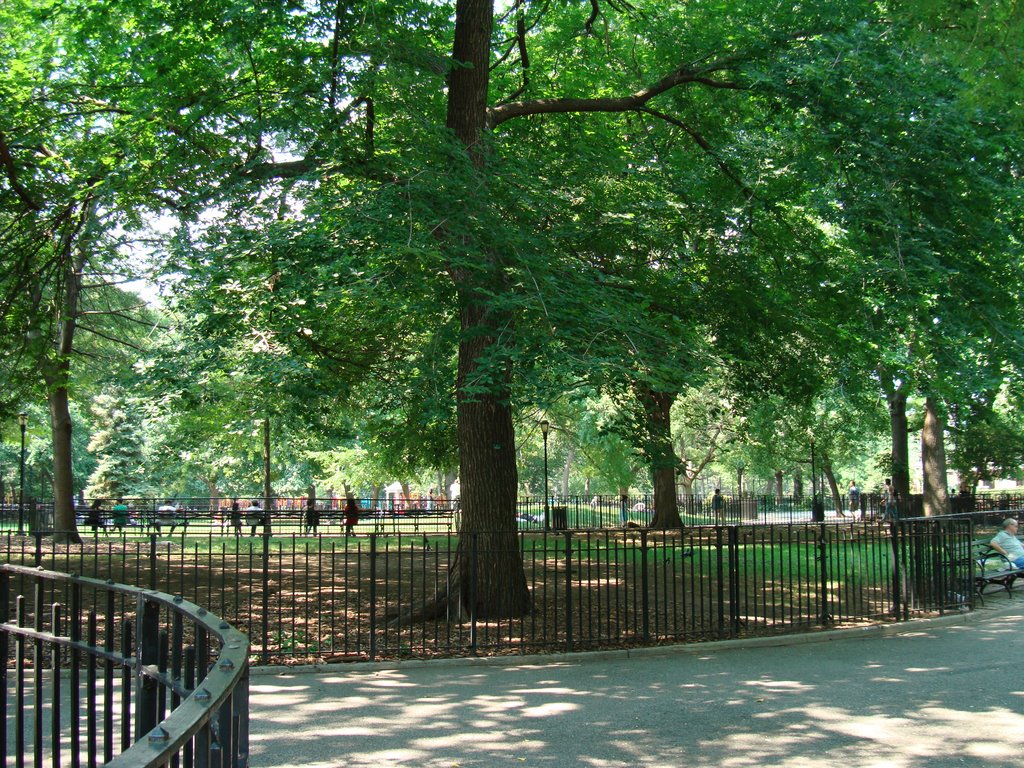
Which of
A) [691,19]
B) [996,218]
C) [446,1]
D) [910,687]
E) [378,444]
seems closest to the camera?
[910,687]

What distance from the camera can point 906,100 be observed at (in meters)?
11.4

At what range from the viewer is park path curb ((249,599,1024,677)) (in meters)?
9.80

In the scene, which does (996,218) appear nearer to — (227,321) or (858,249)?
(858,249)

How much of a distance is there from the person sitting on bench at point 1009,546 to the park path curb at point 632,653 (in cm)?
291

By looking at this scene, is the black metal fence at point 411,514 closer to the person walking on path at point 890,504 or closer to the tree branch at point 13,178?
the person walking on path at point 890,504

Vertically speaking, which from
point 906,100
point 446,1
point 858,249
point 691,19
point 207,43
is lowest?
point 858,249

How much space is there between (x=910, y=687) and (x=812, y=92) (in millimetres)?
7203

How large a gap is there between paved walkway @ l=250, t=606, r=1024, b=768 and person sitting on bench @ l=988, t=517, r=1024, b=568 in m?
4.67

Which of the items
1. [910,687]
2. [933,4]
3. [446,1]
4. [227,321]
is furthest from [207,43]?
[910,687]

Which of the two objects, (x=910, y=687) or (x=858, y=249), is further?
(x=858, y=249)

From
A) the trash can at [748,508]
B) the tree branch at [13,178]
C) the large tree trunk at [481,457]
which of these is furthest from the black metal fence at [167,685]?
the trash can at [748,508]

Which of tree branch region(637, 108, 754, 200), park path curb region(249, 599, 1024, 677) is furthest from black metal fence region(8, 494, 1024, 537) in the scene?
park path curb region(249, 599, 1024, 677)

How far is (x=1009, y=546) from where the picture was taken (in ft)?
51.0

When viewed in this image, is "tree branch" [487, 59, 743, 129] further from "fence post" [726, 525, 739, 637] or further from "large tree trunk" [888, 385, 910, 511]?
"large tree trunk" [888, 385, 910, 511]
